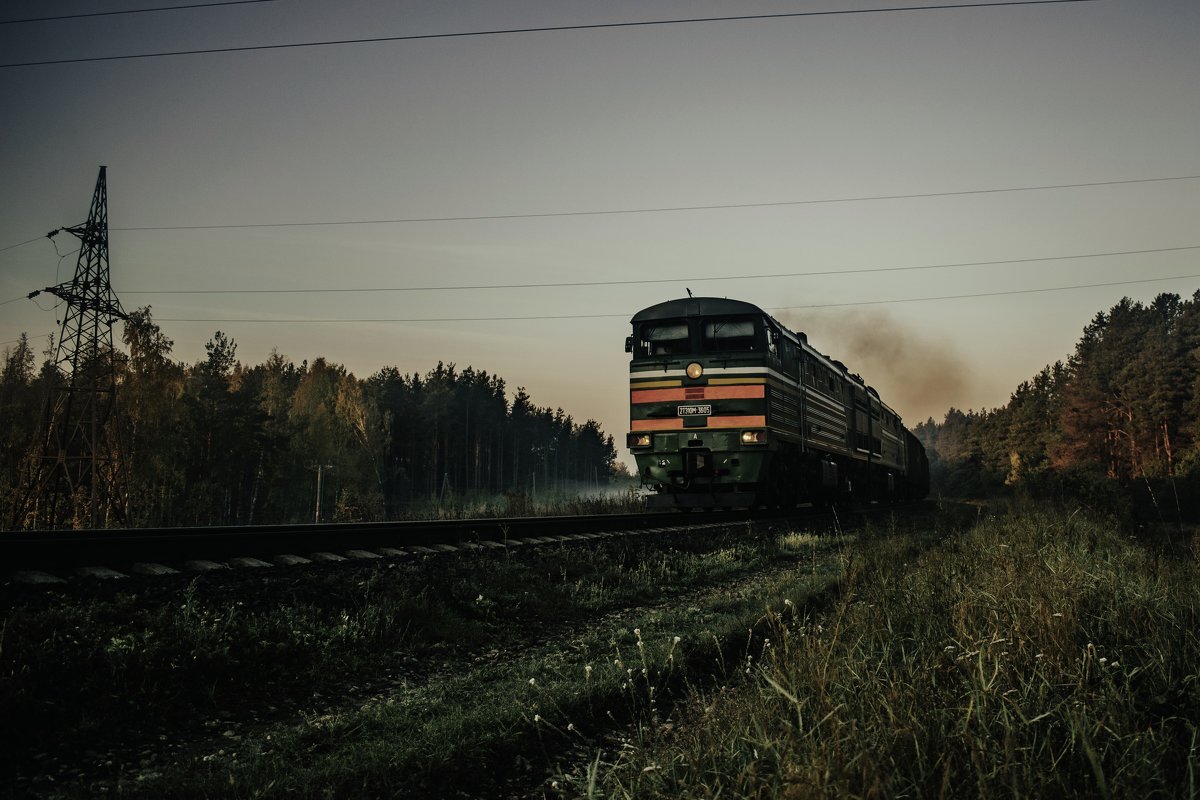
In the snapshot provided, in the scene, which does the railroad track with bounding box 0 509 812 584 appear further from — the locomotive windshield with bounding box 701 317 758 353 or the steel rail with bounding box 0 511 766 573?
the locomotive windshield with bounding box 701 317 758 353

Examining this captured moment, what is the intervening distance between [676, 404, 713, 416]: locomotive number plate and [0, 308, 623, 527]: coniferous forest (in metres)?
6.18

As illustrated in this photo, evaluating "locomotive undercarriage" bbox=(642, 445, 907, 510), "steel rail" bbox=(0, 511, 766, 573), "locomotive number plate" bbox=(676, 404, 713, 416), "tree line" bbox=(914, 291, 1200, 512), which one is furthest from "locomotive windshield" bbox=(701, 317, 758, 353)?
"tree line" bbox=(914, 291, 1200, 512)

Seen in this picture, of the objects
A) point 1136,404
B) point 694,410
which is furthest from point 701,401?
point 1136,404

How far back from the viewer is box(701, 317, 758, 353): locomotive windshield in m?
15.1

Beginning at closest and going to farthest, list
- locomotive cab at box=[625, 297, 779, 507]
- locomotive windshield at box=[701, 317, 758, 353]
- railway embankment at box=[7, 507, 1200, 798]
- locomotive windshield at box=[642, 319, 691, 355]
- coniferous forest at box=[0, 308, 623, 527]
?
1. railway embankment at box=[7, 507, 1200, 798]
2. locomotive cab at box=[625, 297, 779, 507]
3. locomotive windshield at box=[701, 317, 758, 353]
4. locomotive windshield at box=[642, 319, 691, 355]
5. coniferous forest at box=[0, 308, 623, 527]

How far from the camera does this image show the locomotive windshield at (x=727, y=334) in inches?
596

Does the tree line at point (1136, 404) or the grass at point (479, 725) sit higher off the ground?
the tree line at point (1136, 404)

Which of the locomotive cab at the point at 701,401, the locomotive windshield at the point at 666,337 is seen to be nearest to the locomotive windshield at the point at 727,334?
the locomotive cab at the point at 701,401

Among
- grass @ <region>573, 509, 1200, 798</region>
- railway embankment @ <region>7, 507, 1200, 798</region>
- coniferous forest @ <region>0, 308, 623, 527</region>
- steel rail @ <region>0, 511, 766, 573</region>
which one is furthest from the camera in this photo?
coniferous forest @ <region>0, 308, 623, 527</region>

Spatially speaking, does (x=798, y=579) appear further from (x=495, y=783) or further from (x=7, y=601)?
(x=7, y=601)

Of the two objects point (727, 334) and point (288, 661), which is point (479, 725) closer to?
point (288, 661)

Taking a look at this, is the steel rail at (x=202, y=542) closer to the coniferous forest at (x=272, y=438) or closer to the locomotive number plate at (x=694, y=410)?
the locomotive number plate at (x=694, y=410)

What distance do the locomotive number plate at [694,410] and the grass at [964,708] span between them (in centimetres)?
865

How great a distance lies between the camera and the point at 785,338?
1639 centimetres
